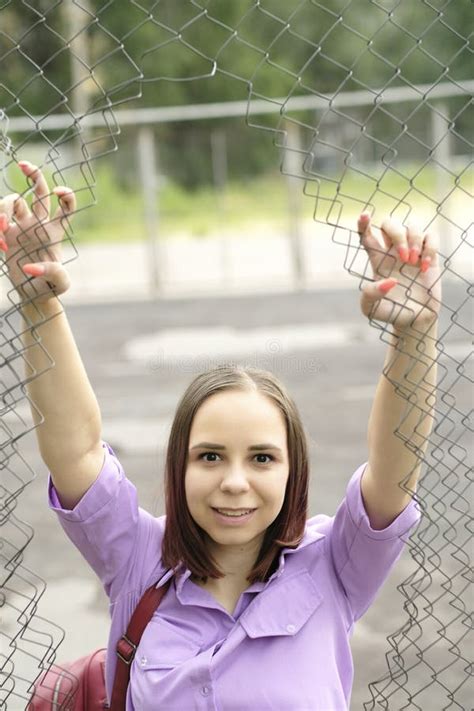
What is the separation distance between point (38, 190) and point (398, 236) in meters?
0.60

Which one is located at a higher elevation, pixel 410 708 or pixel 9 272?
pixel 9 272

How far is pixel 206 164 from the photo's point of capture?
1248cm

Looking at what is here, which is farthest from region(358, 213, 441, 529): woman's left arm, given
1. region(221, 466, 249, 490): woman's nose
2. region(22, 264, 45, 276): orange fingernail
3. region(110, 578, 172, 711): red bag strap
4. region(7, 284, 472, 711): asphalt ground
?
region(7, 284, 472, 711): asphalt ground

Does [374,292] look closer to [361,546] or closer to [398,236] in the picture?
[398,236]

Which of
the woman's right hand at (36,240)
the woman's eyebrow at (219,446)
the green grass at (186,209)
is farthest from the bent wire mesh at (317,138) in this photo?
the green grass at (186,209)

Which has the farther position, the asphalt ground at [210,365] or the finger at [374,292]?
the asphalt ground at [210,365]

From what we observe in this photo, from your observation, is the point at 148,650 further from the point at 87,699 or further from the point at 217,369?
the point at 217,369

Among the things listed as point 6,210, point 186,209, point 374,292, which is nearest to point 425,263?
point 374,292

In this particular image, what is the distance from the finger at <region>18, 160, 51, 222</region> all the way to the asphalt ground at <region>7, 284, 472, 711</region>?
1118mm

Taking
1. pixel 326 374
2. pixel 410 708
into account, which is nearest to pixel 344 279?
pixel 326 374

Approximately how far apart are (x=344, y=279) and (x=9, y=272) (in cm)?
1020

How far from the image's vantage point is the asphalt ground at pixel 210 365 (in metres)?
3.54

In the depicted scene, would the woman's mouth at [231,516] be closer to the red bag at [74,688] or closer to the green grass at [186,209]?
the red bag at [74,688]

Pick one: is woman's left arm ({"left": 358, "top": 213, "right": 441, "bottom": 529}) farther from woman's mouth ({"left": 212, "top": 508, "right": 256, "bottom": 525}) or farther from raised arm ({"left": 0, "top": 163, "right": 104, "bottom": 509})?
raised arm ({"left": 0, "top": 163, "right": 104, "bottom": 509})
